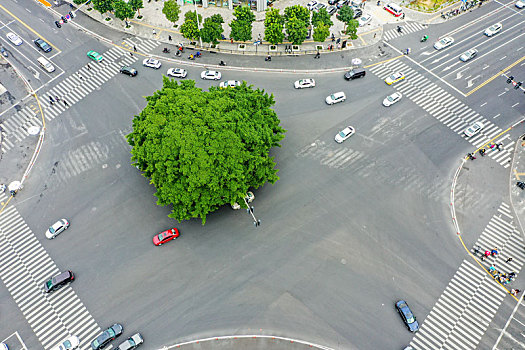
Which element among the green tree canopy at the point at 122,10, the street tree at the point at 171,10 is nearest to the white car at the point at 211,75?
the street tree at the point at 171,10

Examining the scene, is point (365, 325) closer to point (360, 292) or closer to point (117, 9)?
point (360, 292)

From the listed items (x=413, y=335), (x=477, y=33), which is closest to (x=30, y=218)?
(x=413, y=335)

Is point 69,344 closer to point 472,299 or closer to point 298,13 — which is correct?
point 472,299

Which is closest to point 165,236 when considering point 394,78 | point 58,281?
point 58,281

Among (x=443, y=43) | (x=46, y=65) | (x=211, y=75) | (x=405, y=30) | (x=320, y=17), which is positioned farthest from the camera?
(x=405, y=30)

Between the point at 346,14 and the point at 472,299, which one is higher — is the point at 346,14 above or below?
above

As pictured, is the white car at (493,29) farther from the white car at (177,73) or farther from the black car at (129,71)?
the black car at (129,71)

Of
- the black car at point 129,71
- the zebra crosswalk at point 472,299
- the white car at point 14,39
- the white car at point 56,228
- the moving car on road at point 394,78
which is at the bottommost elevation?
the zebra crosswalk at point 472,299
